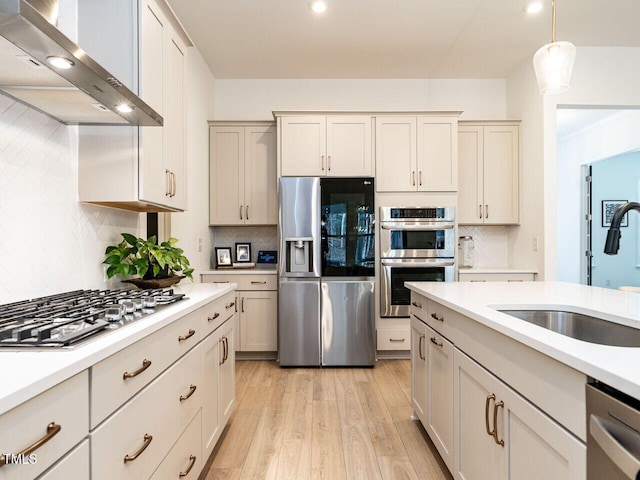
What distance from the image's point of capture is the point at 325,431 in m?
2.34

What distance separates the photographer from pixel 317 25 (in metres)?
3.16

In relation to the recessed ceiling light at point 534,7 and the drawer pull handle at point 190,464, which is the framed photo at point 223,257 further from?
the recessed ceiling light at point 534,7

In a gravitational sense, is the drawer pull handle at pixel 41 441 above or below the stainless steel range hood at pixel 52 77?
below

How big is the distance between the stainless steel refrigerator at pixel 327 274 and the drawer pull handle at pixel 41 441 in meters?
2.74

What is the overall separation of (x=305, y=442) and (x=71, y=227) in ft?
5.54

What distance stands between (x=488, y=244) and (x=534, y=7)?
2.28m

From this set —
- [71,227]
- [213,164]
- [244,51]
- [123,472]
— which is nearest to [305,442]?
[123,472]

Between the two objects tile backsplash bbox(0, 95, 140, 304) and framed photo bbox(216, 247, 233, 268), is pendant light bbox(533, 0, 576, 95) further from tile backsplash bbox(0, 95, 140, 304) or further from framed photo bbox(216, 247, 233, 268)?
framed photo bbox(216, 247, 233, 268)

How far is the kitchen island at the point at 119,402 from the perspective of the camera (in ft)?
2.38

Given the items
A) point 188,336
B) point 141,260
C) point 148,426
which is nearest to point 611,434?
point 148,426

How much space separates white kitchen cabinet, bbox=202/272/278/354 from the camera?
3.70 m

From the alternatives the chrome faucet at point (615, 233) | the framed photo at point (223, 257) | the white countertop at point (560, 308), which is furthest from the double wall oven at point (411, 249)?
the chrome faucet at point (615, 233)

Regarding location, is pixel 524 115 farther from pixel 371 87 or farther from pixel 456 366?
pixel 456 366

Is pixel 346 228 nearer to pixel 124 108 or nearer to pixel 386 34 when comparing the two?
pixel 386 34
